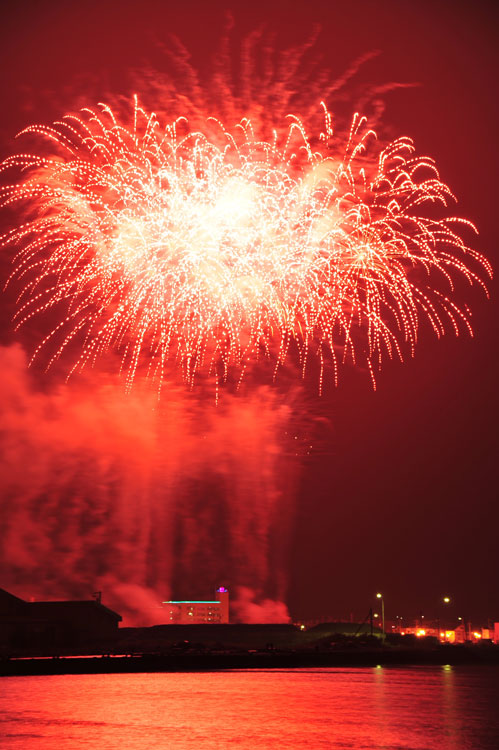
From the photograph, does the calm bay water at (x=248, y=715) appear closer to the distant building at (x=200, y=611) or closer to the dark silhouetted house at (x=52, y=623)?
the dark silhouetted house at (x=52, y=623)

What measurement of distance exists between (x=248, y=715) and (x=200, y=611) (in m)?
130

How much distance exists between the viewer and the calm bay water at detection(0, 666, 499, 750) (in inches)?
920

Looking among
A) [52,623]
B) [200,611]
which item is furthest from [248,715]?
[200,611]

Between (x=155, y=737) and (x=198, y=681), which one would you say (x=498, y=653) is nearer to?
(x=198, y=681)

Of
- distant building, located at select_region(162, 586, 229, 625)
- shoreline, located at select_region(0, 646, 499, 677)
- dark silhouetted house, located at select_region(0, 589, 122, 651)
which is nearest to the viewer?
shoreline, located at select_region(0, 646, 499, 677)

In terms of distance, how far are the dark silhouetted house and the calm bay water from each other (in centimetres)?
3114

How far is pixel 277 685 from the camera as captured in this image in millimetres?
44562

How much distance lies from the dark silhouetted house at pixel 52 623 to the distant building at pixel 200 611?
66.1m

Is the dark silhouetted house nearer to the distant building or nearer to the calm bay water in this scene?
the calm bay water

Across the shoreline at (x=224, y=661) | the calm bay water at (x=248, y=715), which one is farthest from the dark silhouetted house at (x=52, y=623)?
the calm bay water at (x=248, y=715)

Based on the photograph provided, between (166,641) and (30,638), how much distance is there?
2553cm

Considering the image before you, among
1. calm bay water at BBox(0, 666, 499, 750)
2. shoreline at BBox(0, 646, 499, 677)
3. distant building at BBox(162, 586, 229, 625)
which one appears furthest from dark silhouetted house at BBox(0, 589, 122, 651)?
distant building at BBox(162, 586, 229, 625)

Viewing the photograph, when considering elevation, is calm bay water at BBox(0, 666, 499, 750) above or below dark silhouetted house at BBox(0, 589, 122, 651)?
below

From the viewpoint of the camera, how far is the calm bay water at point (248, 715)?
23.4 m
